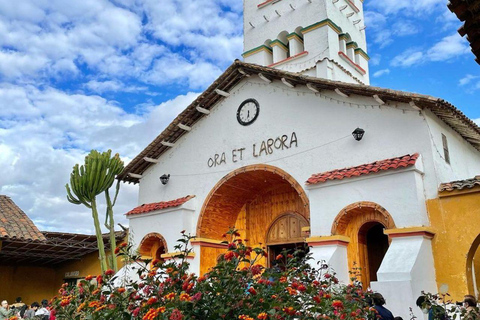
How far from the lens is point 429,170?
9.48 metres

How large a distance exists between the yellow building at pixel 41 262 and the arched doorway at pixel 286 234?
6744 mm

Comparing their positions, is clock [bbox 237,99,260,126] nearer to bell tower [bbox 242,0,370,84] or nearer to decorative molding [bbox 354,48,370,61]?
bell tower [bbox 242,0,370,84]

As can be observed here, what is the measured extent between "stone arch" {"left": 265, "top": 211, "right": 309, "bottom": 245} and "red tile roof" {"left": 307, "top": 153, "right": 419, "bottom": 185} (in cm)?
273

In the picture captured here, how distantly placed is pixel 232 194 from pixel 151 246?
10.8 ft

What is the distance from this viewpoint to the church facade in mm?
9180

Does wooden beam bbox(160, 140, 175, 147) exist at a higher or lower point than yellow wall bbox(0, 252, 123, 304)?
higher

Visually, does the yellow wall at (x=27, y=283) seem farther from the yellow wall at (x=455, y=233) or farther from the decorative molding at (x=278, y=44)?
the yellow wall at (x=455, y=233)

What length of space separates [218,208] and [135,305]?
31.1 ft

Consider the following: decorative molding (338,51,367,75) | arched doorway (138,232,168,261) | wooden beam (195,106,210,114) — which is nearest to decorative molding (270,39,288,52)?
decorative molding (338,51,367,75)

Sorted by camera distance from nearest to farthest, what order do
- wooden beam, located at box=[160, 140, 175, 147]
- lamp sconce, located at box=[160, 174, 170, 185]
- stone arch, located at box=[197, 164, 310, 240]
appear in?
stone arch, located at box=[197, 164, 310, 240] → lamp sconce, located at box=[160, 174, 170, 185] → wooden beam, located at box=[160, 140, 175, 147]

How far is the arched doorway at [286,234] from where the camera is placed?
13.1 meters

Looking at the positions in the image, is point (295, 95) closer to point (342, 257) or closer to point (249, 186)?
point (249, 186)

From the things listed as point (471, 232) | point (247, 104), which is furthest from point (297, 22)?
point (471, 232)

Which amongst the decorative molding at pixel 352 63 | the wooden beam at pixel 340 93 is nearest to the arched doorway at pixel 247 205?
the wooden beam at pixel 340 93
